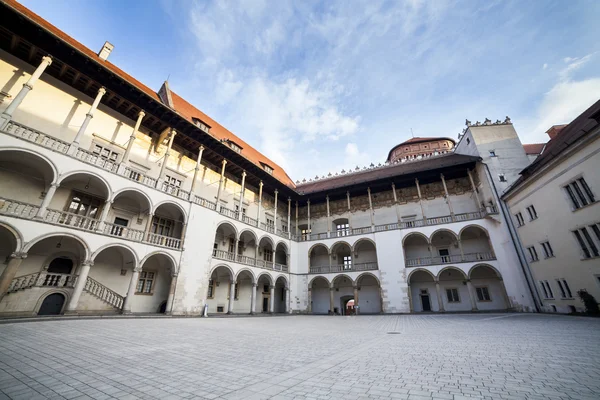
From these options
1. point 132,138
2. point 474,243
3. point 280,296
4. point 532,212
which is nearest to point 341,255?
point 280,296

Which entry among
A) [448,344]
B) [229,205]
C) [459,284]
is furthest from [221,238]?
[459,284]

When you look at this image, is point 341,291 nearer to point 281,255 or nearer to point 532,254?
point 281,255

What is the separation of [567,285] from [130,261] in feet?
78.9

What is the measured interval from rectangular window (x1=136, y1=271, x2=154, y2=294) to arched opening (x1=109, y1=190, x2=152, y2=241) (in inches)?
106

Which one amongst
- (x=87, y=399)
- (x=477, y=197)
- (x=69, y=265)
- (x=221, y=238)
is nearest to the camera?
(x=87, y=399)

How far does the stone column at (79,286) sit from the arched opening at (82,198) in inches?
69.0

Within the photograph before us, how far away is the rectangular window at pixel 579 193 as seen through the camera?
1225 cm

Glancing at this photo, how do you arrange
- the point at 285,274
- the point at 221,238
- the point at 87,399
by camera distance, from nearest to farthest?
the point at 87,399, the point at 221,238, the point at 285,274

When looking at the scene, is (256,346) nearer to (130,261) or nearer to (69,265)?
(130,261)

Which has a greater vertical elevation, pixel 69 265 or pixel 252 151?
pixel 252 151

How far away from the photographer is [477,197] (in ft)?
71.7

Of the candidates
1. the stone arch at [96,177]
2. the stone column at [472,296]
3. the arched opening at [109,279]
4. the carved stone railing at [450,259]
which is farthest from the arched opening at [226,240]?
the stone column at [472,296]

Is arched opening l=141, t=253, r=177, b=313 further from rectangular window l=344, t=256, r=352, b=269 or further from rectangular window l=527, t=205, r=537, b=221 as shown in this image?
rectangular window l=527, t=205, r=537, b=221

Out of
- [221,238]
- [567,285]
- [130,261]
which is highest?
[221,238]
